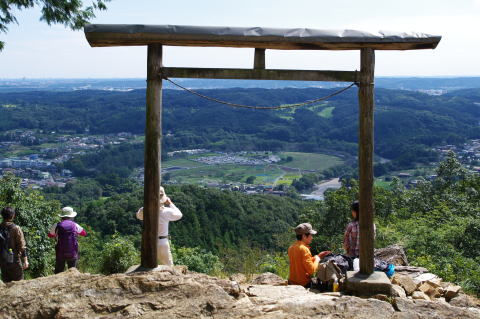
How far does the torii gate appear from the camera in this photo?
15.6ft

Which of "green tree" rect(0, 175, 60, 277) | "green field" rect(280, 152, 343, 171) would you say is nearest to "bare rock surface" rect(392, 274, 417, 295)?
"green tree" rect(0, 175, 60, 277)

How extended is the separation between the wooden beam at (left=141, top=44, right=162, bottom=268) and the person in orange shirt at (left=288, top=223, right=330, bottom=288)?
1.44 m

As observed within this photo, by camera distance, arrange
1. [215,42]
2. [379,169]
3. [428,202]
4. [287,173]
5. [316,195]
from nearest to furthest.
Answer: [215,42] < [428,202] < [316,195] < [379,169] < [287,173]

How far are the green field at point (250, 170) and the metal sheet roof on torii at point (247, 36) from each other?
6478 centimetres

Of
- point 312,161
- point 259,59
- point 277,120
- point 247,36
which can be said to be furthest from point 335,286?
point 277,120

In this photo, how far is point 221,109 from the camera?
123188mm

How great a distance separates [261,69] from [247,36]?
0.41 meters

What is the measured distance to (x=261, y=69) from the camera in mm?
5020

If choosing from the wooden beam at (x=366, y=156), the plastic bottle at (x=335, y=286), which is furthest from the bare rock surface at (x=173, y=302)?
the wooden beam at (x=366, y=156)

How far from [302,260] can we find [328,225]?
17.2m

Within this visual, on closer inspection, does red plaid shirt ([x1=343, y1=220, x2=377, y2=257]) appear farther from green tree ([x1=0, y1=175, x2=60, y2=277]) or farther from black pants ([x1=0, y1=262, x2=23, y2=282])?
green tree ([x1=0, y1=175, x2=60, y2=277])

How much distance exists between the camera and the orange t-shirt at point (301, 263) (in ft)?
16.9

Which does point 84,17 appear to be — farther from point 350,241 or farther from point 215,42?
point 350,241

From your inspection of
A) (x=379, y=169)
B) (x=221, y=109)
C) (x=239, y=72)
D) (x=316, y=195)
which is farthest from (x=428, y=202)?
(x=221, y=109)
